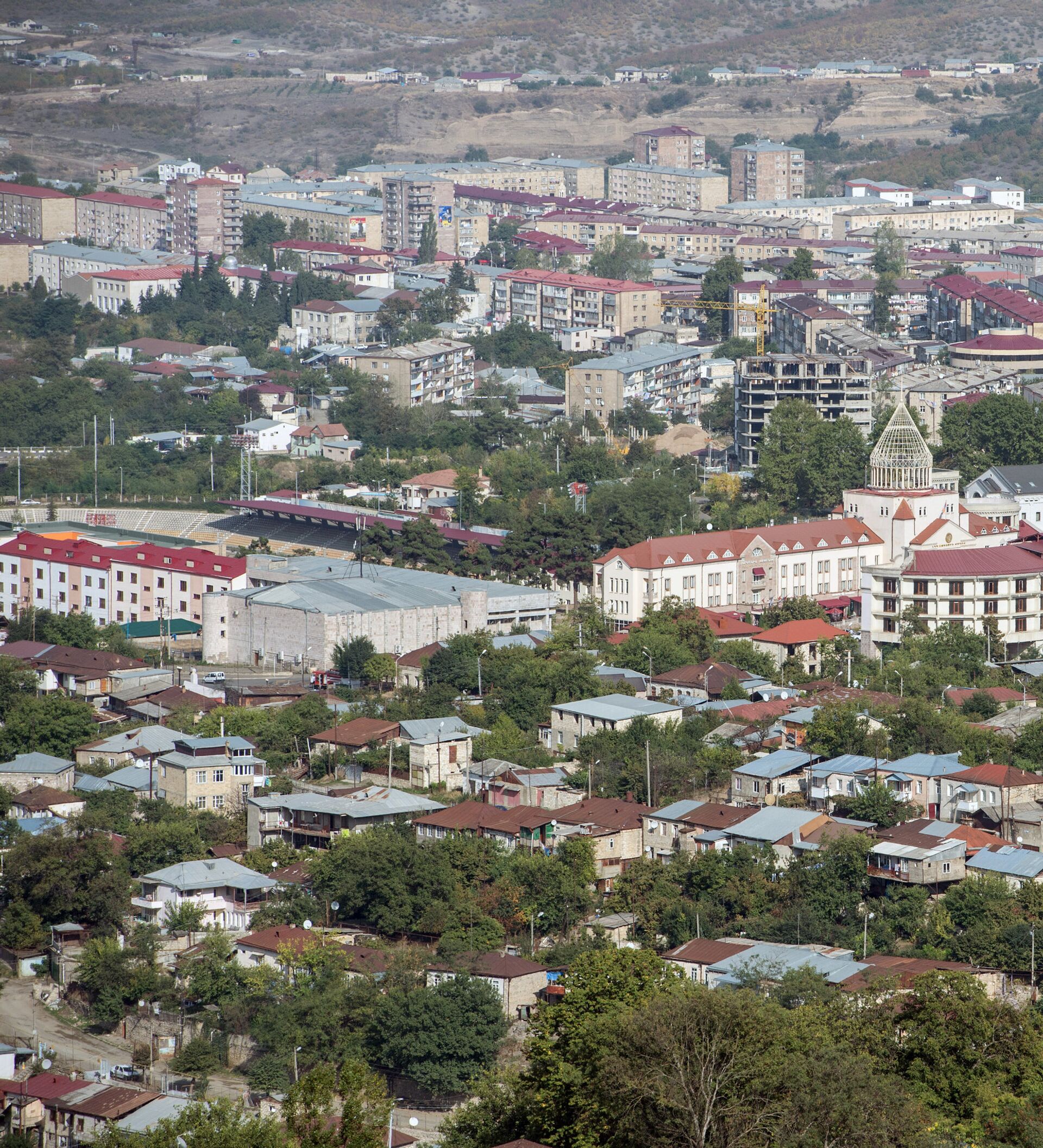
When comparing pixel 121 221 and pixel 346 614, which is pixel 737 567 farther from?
pixel 121 221

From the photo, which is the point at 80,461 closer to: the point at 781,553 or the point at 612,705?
the point at 781,553

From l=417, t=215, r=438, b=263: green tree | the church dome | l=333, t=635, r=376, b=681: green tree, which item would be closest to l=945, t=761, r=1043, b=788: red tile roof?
l=333, t=635, r=376, b=681: green tree

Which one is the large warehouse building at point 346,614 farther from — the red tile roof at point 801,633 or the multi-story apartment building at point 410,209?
the multi-story apartment building at point 410,209

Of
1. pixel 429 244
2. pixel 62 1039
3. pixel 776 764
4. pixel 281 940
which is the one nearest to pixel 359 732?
pixel 776 764

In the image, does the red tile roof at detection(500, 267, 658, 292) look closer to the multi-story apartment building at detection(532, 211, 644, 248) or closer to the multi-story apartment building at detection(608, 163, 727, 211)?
the multi-story apartment building at detection(532, 211, 644, 248)

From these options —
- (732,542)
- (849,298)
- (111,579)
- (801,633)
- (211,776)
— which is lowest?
(211,776)

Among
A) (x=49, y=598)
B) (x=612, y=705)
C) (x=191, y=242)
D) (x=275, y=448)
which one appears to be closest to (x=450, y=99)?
(x=191, y=242)
